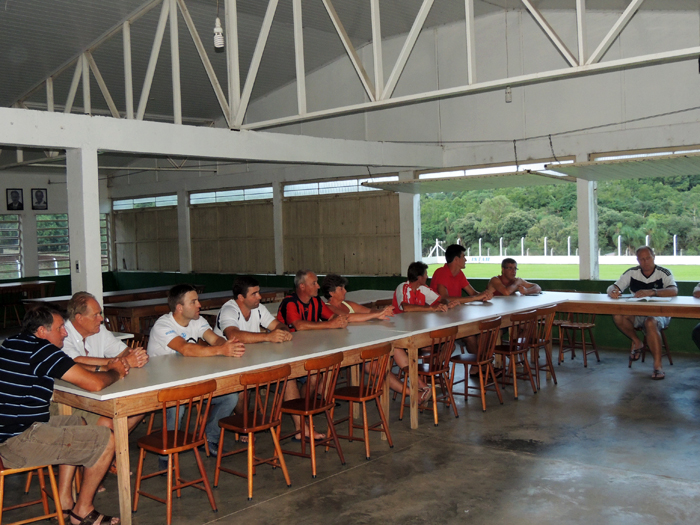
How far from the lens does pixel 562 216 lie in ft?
34.7

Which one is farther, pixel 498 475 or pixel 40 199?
pixel 40 199

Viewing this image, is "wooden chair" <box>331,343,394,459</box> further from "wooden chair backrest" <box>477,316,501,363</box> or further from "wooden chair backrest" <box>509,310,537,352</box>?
"wooden chair backrest" <box>509,310,537,352</box>

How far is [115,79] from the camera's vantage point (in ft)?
36.4

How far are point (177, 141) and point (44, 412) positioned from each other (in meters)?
4.25

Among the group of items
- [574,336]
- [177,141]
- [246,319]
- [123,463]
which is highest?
[177,141]

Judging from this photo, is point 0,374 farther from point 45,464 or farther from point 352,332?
point 352,332

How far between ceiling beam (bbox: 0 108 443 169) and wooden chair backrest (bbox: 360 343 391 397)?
3.60 metres

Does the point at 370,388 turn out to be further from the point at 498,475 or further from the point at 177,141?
the point at 177,141

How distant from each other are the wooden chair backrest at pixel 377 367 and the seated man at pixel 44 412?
1.87m

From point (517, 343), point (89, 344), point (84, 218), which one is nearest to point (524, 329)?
point (517, 343)

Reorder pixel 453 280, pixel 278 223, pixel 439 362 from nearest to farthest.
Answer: pixel 439 362 < pixel 453 280 < pixel 278 223

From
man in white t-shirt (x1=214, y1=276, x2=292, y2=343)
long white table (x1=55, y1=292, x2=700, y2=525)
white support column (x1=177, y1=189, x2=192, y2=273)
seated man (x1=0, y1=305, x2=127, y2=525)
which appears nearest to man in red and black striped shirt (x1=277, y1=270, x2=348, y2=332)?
long white table (x1=55, y1=292, x2=700, y2=525)

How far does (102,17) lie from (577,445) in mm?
7766

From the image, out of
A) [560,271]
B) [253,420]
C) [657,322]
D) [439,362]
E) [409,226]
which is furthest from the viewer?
[409,226]
